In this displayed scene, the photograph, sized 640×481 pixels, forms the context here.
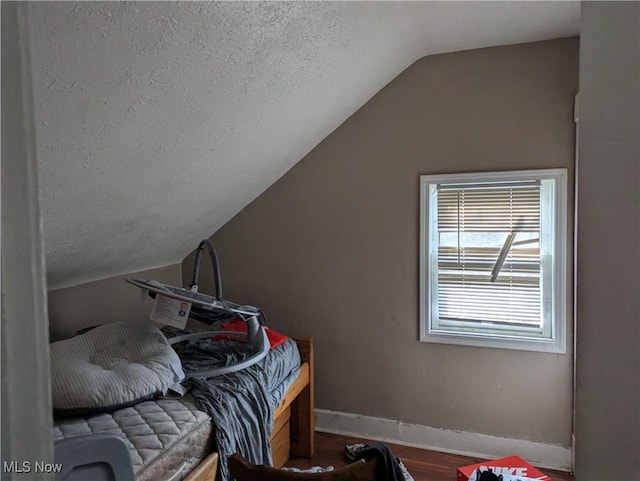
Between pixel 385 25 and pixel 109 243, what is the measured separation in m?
1.76

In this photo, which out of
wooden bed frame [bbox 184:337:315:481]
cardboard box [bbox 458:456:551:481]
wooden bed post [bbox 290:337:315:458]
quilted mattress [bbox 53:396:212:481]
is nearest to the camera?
quilted mattress [bbox 53:396:212:481]

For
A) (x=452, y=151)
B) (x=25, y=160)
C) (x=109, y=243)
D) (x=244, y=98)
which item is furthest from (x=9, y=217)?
(x=452, y=151)

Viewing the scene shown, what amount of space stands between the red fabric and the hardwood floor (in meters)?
0.79

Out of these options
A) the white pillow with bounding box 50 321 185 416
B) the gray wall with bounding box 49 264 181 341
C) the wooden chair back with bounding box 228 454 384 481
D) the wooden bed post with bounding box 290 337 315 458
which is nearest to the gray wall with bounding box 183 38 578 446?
the wooden bed post with bounding box 290 337 315 458

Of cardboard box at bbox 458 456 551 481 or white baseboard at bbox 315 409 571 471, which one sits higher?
cardboard box at bbox 458 456 551 481

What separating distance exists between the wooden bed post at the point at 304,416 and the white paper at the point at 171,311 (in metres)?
0.85

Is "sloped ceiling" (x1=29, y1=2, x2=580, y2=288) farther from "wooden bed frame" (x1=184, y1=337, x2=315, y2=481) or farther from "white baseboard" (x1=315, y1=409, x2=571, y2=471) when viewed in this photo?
"white baseboard" (x1=315, y1=409, x2=571, y2=471)

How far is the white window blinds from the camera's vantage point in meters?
2.60

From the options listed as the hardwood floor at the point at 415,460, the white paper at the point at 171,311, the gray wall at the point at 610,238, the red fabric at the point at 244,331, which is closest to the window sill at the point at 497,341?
the hardwood floor at the point at 415,460

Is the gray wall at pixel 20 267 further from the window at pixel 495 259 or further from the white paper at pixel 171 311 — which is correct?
the window at pixel 495 259

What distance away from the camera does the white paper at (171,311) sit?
85.0 inches

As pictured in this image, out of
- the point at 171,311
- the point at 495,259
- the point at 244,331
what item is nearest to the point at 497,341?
the point at 495,259

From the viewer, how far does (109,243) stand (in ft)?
7.45

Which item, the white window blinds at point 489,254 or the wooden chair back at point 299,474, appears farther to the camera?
the white window blinds at point 489,254
